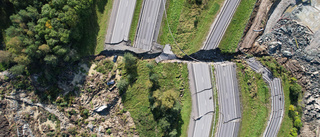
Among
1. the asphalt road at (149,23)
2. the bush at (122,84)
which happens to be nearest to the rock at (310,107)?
the asphalt road at (149,23)

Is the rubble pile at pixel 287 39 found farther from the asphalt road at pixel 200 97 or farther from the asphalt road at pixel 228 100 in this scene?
the asphalt road at pixel 200 97

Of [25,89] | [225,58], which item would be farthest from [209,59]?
[25,89]

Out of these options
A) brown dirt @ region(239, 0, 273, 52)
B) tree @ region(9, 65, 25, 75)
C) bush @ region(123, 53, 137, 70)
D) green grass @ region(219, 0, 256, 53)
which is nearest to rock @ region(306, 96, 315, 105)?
brown dirt @ region(239, 0, 273, 52)

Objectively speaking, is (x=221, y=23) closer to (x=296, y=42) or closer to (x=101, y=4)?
(x=296, y=42)

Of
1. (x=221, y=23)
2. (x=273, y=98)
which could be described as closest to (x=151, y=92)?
(x=221, y=23)

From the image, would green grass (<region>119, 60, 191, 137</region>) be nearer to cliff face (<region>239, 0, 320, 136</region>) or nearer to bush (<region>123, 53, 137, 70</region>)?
bush (<region>123, 53, 137, 70</region>)

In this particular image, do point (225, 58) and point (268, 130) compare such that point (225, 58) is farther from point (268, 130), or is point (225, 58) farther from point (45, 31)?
point (45, 31)
